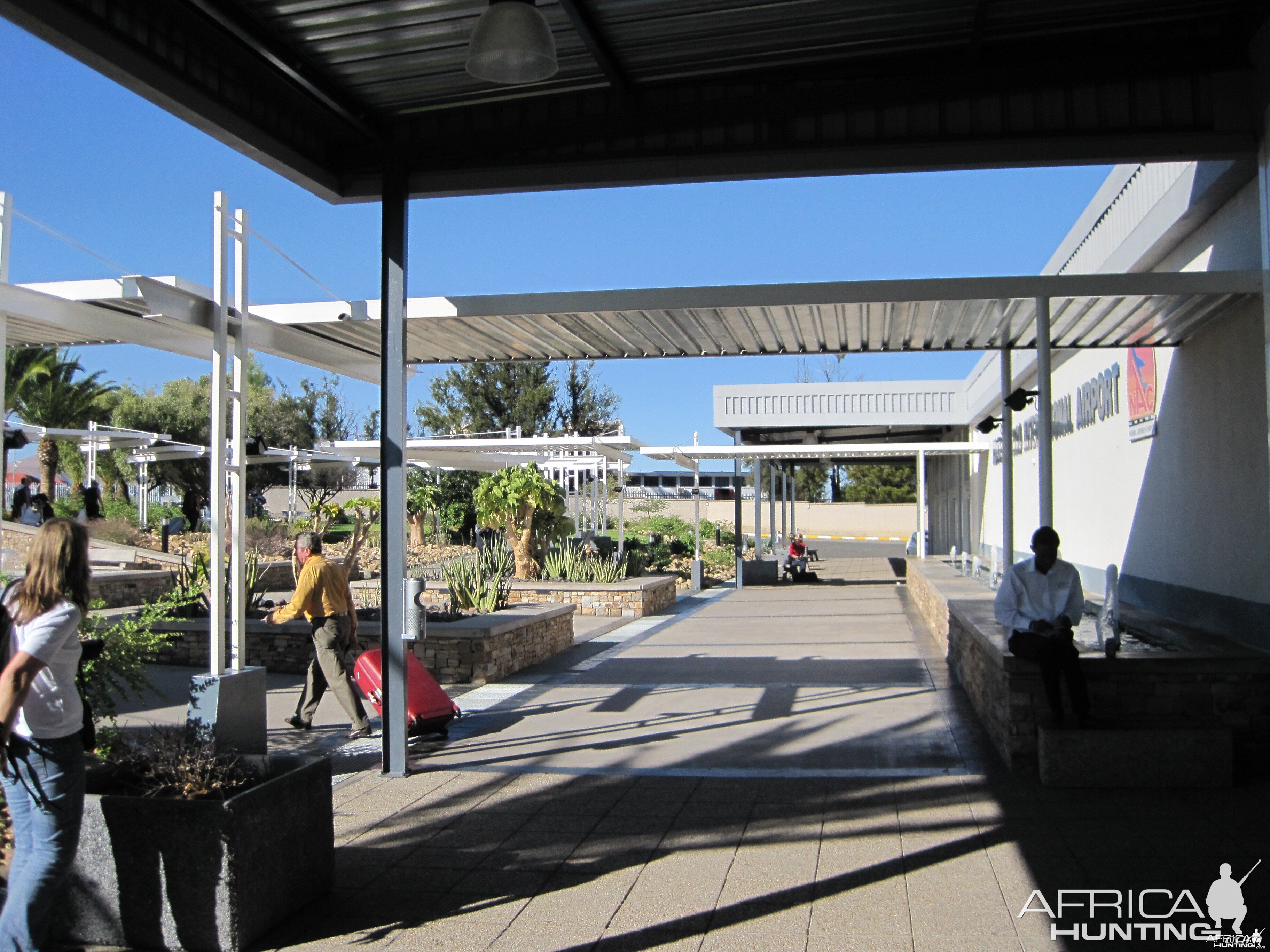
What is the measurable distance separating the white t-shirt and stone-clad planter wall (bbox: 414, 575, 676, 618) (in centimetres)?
1264

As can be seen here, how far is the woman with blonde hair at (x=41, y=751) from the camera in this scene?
3.61 metres

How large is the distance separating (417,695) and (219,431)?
7.85 feet

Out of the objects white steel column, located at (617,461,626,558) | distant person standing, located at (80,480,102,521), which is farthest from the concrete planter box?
distant person standing, located at (80,480,102,521)

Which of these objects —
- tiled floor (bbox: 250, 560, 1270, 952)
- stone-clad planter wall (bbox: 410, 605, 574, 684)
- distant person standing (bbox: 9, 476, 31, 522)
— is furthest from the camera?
distant person standing (bbox: 9, 476, 31, 522)

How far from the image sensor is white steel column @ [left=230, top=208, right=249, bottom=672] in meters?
6.69

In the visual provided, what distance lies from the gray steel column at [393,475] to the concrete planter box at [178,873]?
2416mm

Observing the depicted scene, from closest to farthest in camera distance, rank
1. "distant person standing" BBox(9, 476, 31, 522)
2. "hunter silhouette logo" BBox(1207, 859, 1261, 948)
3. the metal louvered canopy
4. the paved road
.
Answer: "hunter silhouette logo" BBox(1207, 859, 1261, 948) < the paved road < the metal louvered canopy < "distant person standing" BBox(9, 476, 31, 522)

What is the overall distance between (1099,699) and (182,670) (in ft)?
28.5

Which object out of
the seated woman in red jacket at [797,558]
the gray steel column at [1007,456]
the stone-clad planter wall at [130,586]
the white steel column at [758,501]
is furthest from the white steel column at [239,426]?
the seated woman in red jacket at [797,558]

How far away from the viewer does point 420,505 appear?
2712cm

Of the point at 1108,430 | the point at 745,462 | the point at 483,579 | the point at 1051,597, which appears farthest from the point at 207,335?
the point at 745,462

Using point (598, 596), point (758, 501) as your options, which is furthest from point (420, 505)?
point (598, 596)

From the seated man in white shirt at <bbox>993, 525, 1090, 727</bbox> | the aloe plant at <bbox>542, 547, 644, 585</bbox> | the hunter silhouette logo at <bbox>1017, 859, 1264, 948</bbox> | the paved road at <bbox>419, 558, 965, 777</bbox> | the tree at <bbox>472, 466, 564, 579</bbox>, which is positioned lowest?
the paved road at <bbox>419, 558, 965, 777</bbox>

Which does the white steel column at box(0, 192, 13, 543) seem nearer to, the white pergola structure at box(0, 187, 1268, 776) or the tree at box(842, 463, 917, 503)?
the white pergola structure at box(0, 187, 1268, 776)
